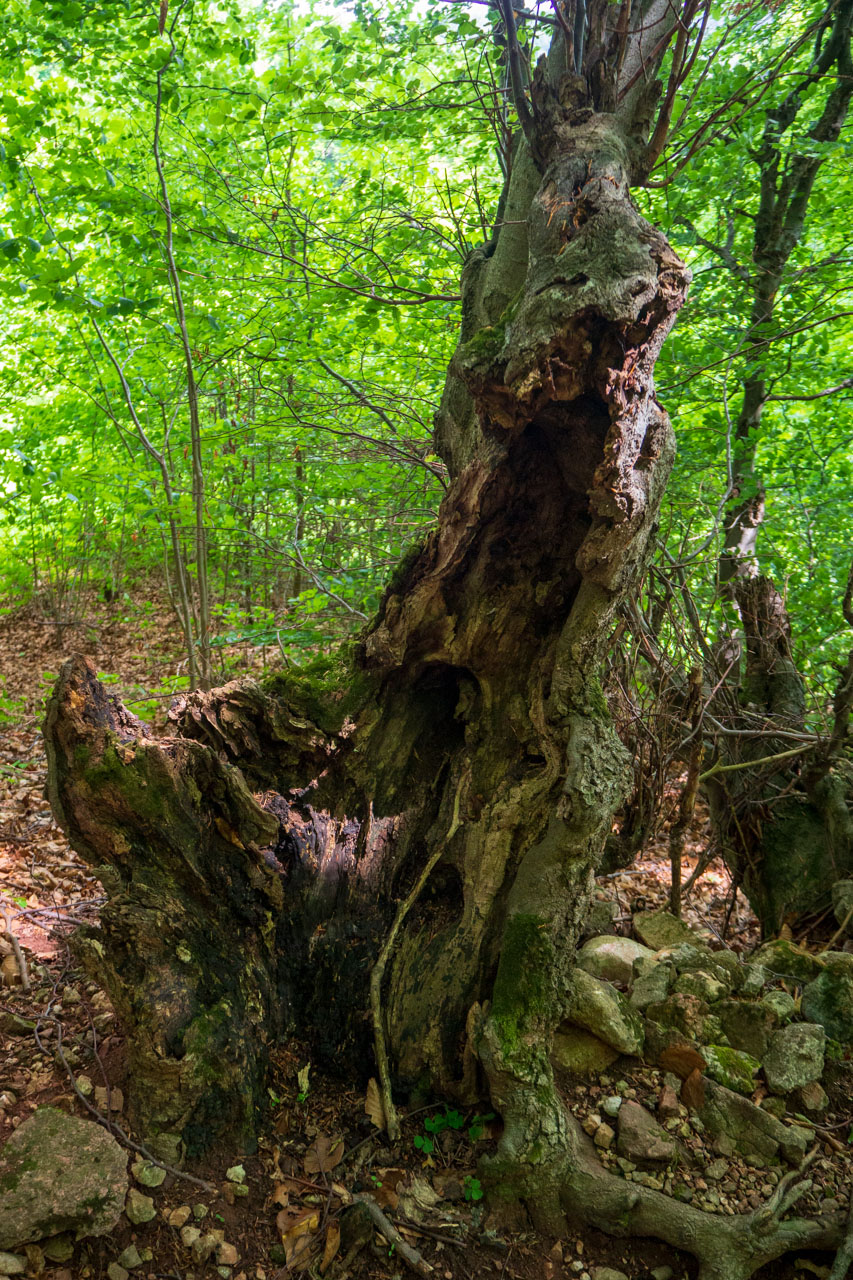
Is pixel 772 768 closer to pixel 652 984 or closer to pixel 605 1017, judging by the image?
pixel 652 984

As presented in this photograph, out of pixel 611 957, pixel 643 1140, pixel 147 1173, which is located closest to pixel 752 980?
pixel 611 957

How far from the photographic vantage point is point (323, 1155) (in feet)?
8.52

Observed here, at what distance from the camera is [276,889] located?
9.27 feet

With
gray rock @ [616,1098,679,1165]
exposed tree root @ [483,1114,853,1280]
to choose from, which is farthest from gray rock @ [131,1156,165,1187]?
gray rock @ [616,1098,679,1165]

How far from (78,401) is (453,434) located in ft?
20.6

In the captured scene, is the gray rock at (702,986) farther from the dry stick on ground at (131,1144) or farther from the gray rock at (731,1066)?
the dry stick on ground at (131,1144)

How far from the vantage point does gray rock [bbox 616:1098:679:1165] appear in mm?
2602

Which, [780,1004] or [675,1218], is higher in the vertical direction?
[780,1004]

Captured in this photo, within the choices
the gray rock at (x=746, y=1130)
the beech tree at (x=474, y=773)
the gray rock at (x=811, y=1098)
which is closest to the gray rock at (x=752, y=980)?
the gray rock at (x=811, y=1098)

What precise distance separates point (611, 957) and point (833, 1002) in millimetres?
974

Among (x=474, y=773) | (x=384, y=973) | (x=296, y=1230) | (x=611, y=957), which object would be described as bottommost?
(x=296, y=1230)

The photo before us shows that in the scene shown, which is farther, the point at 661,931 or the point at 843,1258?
the point at 661,931

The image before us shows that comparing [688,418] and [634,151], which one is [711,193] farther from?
[634,151]

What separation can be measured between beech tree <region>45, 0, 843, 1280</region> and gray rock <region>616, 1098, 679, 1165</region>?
0.45 feet
